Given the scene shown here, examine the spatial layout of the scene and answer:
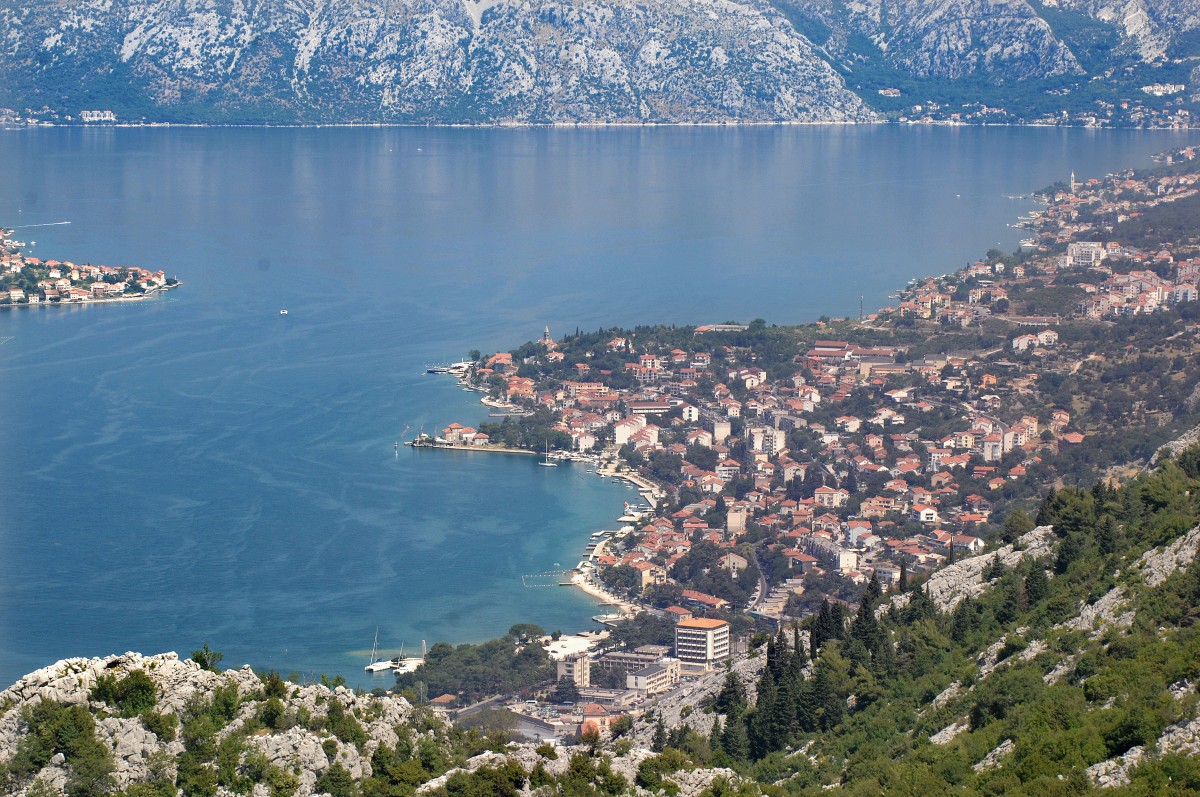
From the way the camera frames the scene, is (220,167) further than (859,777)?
Yes

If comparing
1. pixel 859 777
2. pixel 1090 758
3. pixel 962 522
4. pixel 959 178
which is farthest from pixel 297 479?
pixel 959 178

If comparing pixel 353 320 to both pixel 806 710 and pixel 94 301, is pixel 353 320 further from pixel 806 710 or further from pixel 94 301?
pixel 806 710

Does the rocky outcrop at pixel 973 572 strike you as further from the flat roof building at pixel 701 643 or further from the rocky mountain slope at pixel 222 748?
the rocky mountain slope at pixel 222 748

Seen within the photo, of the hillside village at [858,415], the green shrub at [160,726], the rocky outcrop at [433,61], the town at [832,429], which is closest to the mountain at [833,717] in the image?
the green shrub at [160,726]

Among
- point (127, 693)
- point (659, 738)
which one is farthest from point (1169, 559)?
point (127, 693)

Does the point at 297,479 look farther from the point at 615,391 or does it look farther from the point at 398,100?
the point at 398,100

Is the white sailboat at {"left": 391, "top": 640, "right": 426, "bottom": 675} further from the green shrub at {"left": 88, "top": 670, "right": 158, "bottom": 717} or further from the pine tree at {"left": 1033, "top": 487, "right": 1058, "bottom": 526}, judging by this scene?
the green shrub at {"left": 88, "top": 670, "right": 158, "bottom": 717}
